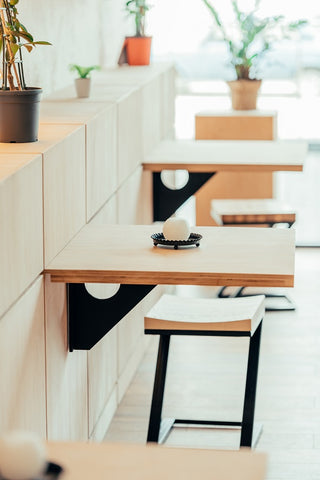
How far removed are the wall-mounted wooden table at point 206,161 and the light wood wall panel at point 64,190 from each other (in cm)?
147

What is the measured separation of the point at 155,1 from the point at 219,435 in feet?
20.4

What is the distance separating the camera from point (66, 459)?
1.51 metres

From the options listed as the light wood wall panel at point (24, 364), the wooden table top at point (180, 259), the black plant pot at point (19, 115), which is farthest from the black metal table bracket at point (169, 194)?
Answer: the light wood wall panel at point (24, 364)

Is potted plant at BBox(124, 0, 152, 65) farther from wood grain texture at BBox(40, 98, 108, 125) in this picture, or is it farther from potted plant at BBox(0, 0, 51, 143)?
potted plant at BBox(0, 0, 51, 143)

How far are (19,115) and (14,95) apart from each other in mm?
61

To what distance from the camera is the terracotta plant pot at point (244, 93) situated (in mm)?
6367

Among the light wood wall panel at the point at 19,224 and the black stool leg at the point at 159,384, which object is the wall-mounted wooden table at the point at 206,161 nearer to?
the black stool leg at the point at 159,384

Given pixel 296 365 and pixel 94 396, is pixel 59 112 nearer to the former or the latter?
pixel 94 396

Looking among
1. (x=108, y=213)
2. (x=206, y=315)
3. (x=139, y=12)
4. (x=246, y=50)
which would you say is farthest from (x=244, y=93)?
(x=206, y=315)

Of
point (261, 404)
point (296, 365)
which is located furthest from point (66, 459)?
point (296, 365)

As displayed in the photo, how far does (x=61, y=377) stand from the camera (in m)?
2.86

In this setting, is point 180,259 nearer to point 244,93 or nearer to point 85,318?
point 85,318

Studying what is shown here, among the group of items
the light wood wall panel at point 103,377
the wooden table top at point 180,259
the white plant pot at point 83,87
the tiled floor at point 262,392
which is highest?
the white plant pot at point 83,87

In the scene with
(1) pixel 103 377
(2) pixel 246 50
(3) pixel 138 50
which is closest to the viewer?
(1) pixel 103 377
